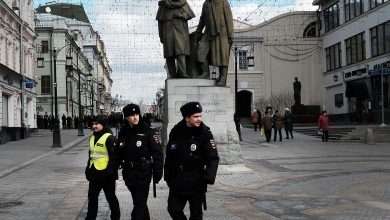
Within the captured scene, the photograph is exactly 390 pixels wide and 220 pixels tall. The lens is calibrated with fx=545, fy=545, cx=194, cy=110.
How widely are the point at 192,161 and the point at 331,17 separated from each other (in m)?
52.8

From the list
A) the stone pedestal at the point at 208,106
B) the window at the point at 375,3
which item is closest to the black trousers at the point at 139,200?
the stone pedestal at the point at 208,106

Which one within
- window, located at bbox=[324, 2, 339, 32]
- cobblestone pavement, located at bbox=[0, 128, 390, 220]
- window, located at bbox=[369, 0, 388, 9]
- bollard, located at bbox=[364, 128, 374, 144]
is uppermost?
window, located at bbox=[324, 2, 339, 32]

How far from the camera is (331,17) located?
55.8m

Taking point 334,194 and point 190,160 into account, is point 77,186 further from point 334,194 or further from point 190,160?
point 190,160

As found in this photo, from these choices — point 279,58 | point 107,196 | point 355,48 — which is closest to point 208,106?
point 107,196

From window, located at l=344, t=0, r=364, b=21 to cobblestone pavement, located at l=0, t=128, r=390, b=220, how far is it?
114 feet

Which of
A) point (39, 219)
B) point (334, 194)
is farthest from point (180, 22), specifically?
point (39, 219)

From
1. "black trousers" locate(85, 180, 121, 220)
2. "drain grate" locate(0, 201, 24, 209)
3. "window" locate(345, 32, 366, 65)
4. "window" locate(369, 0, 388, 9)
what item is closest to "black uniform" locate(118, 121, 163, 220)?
"black trousers" locate(85, 180, 121, 220)

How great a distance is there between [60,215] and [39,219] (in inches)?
13.3

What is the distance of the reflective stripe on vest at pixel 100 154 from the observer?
7348 millimetres

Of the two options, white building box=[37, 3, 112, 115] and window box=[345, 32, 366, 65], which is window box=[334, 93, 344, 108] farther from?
white building box=[37, 3, 112, 115]

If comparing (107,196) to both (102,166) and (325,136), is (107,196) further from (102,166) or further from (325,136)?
(325,136)

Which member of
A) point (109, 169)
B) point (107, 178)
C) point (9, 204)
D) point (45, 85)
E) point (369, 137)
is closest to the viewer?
point (109, 169)

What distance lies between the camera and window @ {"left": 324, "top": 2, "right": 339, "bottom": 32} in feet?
178
